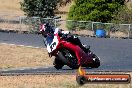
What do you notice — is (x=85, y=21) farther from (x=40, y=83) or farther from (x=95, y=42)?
(x=40, y=83)

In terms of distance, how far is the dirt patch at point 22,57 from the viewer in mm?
24630

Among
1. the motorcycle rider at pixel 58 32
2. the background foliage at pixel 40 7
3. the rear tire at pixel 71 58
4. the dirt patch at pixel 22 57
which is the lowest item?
the background foliage at pixel 40 7

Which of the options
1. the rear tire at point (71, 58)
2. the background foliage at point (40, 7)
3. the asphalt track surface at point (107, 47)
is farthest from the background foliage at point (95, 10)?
the rear tire at point (71, 58)

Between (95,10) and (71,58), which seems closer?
(71,58)

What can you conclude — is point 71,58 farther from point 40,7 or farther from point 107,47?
point 40,7

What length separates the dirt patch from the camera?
80.8 feet

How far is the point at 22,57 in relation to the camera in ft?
89.6

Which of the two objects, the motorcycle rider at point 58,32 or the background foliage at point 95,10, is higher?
the motorcycle rider at point 58,32

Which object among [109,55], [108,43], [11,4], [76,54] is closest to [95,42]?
[108,43]

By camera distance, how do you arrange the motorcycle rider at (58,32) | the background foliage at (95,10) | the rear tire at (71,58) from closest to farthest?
the motorcycle rider at (58,32) → the rear tire at (71,58) → the background foliage at (95,10)

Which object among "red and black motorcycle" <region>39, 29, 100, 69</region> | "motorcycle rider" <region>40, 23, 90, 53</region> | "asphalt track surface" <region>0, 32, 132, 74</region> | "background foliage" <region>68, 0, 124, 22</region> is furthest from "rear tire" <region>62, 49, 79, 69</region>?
"background foliage" <region>68, 0, 124, 22</region>

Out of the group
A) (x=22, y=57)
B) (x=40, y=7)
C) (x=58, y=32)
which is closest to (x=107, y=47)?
(x=22, y=57)

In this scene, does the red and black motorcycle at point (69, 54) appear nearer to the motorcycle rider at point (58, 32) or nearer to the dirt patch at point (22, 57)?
the motorcycle rider at point (58, 32)

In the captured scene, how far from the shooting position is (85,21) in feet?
154
